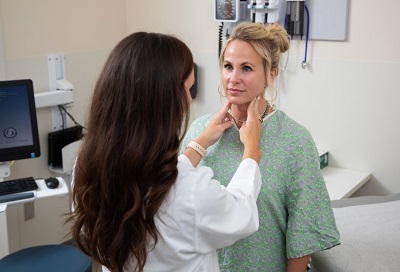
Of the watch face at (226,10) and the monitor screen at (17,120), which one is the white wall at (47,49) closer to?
the monitor screen at (17,120)

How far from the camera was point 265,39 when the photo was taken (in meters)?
1.63

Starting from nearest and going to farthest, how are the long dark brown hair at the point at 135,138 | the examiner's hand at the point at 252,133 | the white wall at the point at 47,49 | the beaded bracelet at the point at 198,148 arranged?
the long dark brown hair at the point at 135,138
the examiner's hand at the point at 252,133
the beaded bracelet at the point at 198,148
the white wall at the point at 47,49

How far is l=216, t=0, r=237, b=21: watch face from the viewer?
2.83m

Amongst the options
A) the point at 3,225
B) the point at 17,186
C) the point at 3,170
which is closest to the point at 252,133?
the point at 17,186

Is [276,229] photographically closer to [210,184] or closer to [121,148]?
[210,184]

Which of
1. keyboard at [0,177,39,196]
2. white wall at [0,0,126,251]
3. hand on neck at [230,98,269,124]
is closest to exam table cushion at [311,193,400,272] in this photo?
hand on neck at [230,98,269,124]

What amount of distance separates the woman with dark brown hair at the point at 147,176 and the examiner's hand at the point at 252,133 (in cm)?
22

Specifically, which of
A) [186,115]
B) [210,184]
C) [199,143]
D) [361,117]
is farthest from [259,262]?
[361,117]

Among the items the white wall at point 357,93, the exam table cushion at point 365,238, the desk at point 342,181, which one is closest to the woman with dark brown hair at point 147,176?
the exam table cushion at point 365,238

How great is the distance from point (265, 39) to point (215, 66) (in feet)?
4.87

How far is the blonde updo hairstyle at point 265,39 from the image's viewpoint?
63.9 inches

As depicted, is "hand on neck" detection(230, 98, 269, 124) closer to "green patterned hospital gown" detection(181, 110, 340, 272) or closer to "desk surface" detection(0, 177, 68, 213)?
"green patterned hospital gown" detection(181, 110, 340, 272)

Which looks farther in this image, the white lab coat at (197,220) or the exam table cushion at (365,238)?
the exam table cushion at (365,238)

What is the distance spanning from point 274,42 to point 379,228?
33.5 inches
